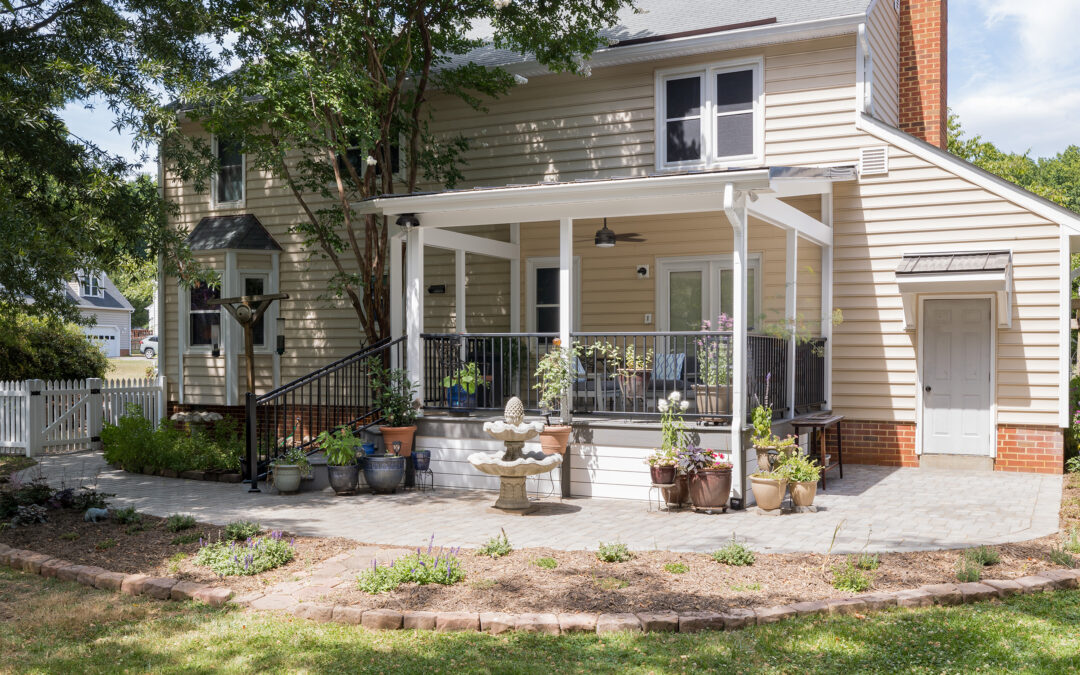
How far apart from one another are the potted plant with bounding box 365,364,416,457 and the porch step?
6896 mm

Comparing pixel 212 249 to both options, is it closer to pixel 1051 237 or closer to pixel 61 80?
pixel 61 80

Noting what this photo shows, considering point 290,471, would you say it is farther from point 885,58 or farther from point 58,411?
point 885,58

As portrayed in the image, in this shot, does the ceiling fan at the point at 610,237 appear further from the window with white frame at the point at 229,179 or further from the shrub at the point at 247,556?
the window with white frame at the point at 229,179

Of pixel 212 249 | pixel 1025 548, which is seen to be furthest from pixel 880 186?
pixel 212 249

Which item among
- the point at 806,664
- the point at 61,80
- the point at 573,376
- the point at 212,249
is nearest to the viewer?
the point at 806,664

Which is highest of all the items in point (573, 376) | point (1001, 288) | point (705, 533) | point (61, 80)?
point (61, 80)

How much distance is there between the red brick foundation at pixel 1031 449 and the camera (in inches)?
436

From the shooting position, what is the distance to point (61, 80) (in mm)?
10734

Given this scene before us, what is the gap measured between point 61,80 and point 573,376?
729 centimetres

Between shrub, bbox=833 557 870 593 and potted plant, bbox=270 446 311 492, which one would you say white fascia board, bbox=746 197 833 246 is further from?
potted plant, bbox=270 446 311 492

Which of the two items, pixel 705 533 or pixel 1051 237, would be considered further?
pixel 1051 237

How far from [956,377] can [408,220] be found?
754cm

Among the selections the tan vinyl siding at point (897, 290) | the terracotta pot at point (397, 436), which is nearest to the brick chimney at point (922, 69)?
the tan vinyl siding at point (897, 290)

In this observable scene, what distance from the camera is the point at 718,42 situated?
1227 centimetres
